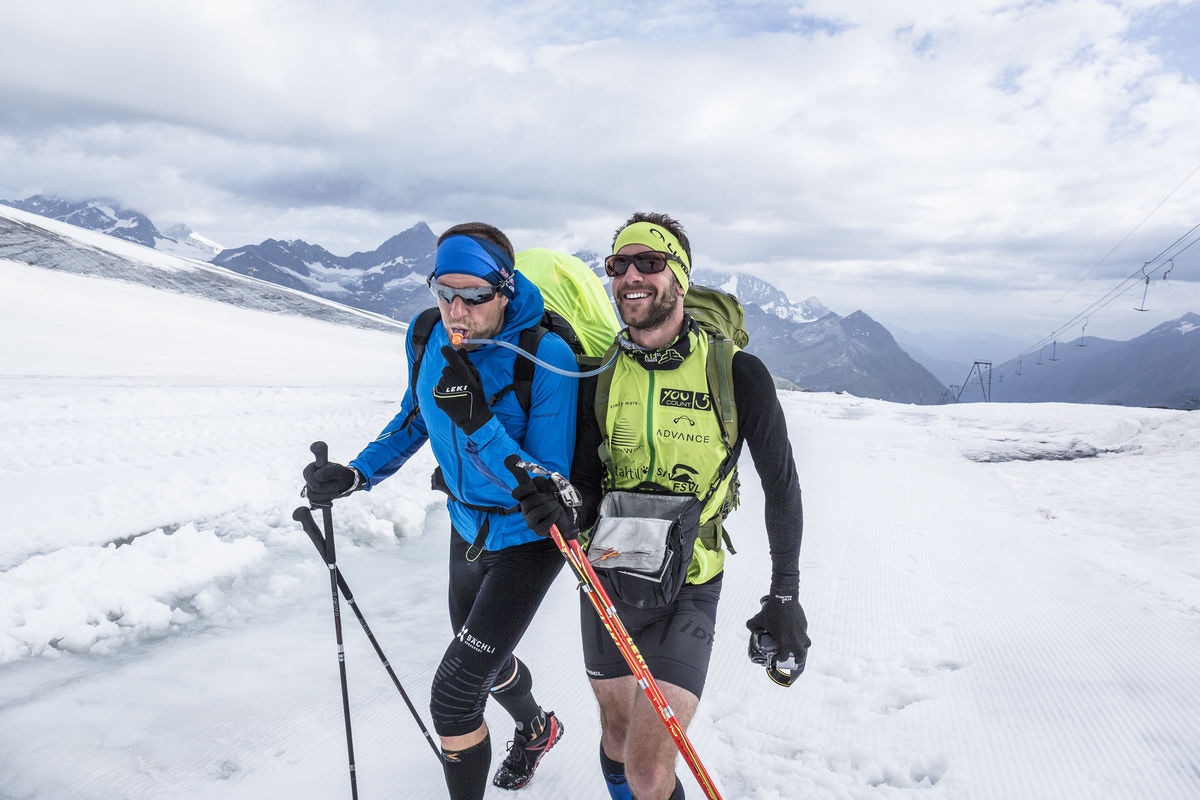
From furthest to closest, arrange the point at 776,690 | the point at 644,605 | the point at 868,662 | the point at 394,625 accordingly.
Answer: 1. the point at 394,625
2. the point at 868,662
3. the point at 776,690
4. the point at 644,605

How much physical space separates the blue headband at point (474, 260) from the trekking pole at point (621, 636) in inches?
35.4

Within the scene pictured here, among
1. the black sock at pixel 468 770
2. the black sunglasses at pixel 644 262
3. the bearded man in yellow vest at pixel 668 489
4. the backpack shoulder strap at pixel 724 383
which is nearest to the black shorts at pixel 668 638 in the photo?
the bearded man in yellow vest at pixel 668 489

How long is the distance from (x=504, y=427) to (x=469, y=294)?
2.17 ft

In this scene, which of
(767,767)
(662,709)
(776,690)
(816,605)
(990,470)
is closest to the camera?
(662,709)

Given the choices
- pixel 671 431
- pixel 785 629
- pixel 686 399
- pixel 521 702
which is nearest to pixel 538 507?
pixel 671 431

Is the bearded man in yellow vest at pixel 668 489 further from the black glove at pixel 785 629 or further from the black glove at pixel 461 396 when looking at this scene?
the black glove at pixel 461 396

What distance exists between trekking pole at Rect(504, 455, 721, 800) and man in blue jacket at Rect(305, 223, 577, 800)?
18cm

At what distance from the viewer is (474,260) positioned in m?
3.09

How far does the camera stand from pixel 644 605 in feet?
9.93

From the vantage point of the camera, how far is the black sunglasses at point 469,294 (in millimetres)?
3119

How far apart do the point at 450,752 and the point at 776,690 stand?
8.45ft

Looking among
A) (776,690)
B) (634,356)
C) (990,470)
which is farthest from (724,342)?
(990,470)

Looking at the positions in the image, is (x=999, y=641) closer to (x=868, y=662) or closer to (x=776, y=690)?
(x=868, y=662)

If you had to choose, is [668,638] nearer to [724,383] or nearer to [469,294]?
[724,383]
